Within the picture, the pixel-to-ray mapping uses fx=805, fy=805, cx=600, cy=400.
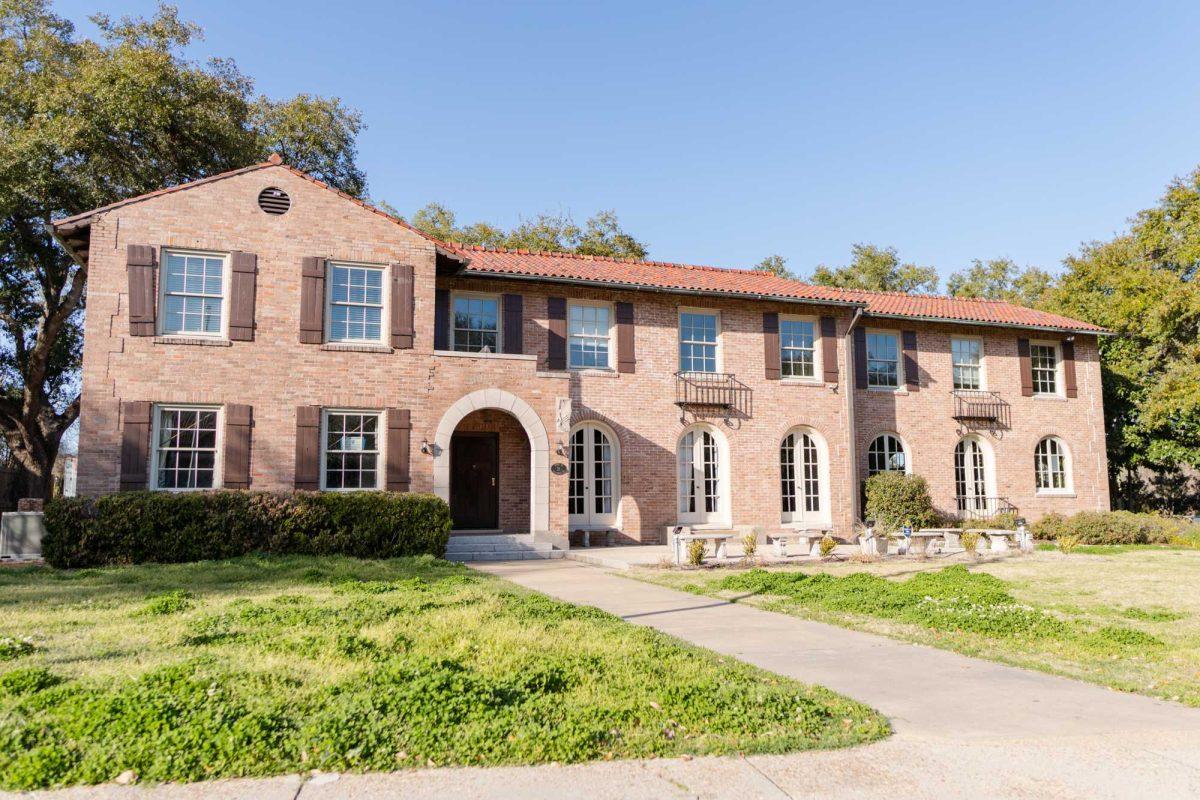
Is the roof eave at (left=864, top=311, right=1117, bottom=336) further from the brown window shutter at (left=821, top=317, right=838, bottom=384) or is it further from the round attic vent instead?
the round attic vent

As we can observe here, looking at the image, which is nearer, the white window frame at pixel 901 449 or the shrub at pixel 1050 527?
the shrub at pixel 1050 527

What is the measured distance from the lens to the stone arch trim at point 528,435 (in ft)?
52.6

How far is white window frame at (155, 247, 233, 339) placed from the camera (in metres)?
15.1

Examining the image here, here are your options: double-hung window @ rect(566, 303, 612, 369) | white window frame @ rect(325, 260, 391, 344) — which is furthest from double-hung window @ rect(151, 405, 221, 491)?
double-hung window @ rect(566, 303, 612, 369)

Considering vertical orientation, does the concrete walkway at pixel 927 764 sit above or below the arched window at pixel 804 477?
below

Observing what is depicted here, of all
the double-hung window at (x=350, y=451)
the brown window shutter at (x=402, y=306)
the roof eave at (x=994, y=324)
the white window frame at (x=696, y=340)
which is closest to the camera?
the double-hung window at (x=350, y=451)

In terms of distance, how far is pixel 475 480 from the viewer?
708 inches

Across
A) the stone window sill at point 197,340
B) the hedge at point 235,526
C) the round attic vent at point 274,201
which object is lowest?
the hedge at point 235,526

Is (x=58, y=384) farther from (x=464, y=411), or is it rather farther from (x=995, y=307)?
(x=995, y=307)

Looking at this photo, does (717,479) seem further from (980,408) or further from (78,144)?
(78,144)

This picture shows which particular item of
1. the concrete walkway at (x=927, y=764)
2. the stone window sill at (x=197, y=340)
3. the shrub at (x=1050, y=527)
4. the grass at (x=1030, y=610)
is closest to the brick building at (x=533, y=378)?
the stone window sill at (x=197, y=340)

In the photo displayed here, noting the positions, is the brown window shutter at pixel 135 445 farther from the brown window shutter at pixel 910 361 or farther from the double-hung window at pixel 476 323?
the brown window shutter at pixel 910 361

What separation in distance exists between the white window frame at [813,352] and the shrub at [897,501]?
3.05 m

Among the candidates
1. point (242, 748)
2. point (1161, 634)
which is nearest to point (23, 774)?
point (242, 748)
